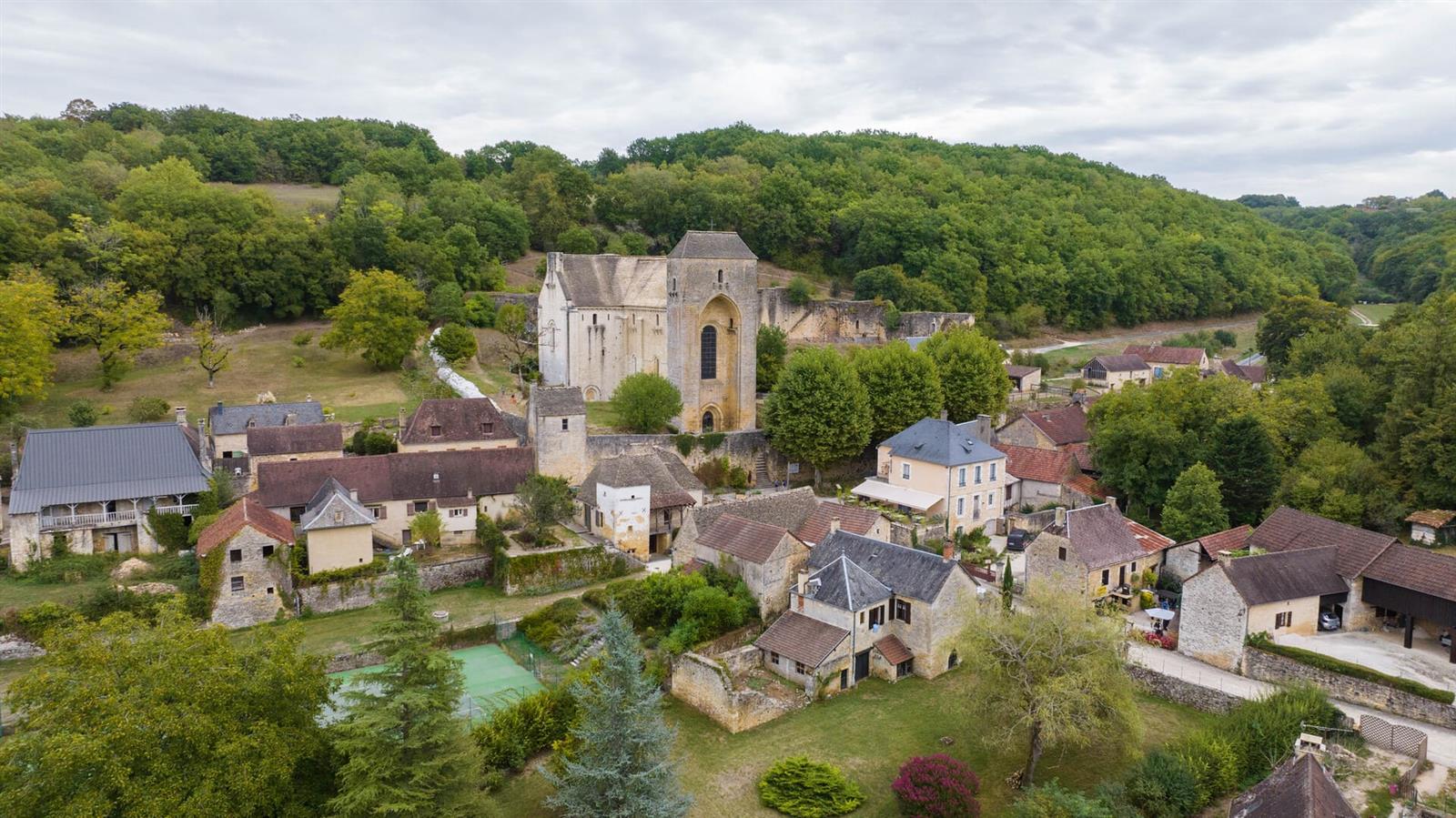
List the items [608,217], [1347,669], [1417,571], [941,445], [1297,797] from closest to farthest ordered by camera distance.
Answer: [1297,797] < [1347,669] < [1417,571] < [941,445] < [608,217]

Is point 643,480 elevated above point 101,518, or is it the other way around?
point 643,480

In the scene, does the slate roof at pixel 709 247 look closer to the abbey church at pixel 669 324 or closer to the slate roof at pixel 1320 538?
the abbey church at pixel 669 324

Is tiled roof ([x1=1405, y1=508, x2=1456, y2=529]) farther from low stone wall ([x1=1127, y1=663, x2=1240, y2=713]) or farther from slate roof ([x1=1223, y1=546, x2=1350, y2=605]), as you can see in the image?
low stone wall ([x1=1127, y1=663, x2=1240, y2=713])

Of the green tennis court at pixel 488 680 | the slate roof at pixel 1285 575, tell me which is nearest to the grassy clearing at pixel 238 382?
the green tennis court at pixel 488 680

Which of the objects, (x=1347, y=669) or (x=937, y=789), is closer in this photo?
(x=937, y=789)

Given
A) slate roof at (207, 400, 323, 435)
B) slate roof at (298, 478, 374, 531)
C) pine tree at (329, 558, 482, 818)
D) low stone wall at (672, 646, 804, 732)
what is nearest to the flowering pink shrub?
low stone wall at (672, 646, 804, 732)

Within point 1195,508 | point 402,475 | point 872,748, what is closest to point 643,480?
point 402,475

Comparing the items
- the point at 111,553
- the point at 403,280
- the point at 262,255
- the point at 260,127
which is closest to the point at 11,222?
the point at 262,255

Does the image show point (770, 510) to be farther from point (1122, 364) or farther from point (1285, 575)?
point (1122, 364)
